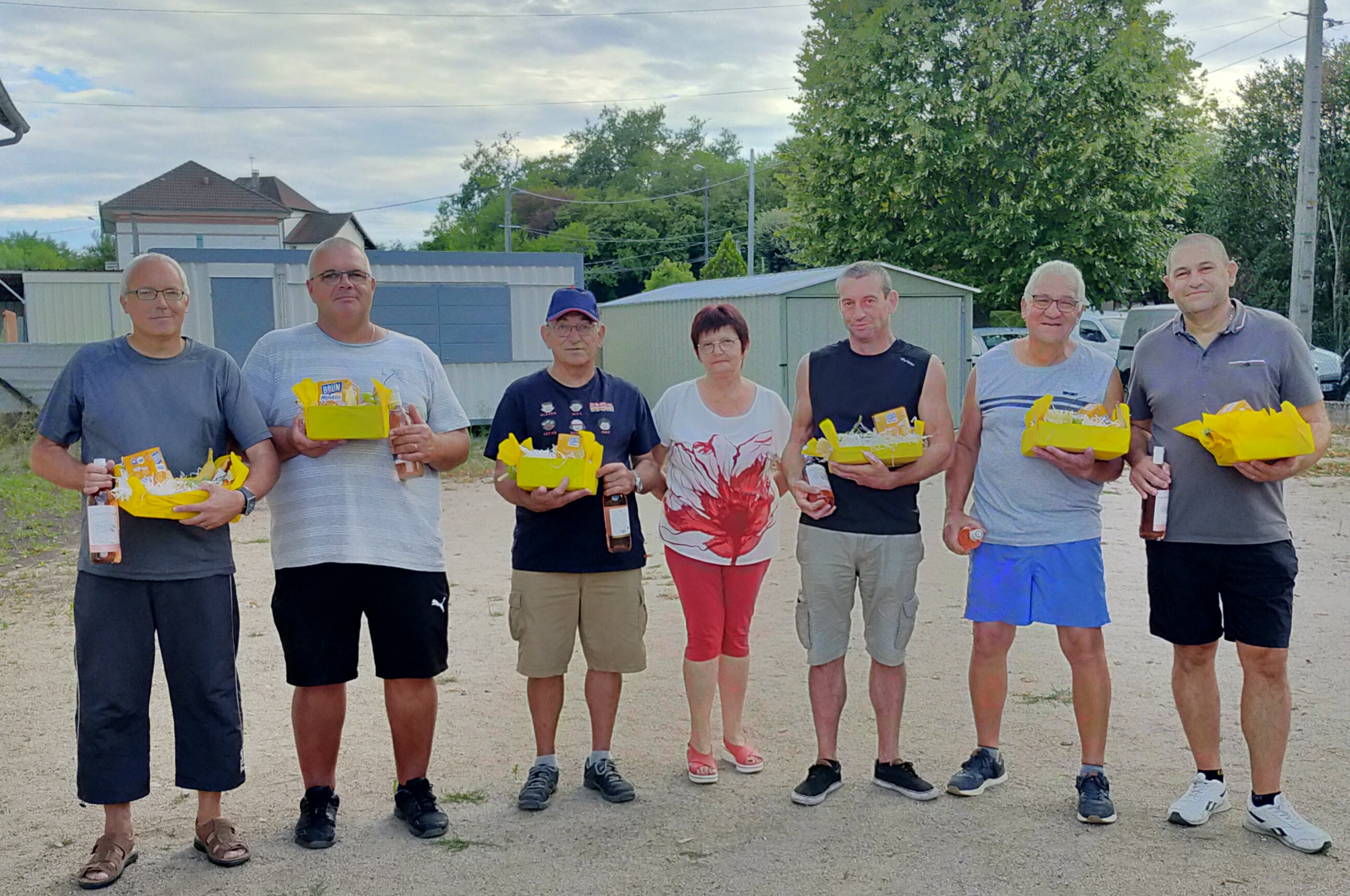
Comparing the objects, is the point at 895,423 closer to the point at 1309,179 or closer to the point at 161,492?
the point at 161,492

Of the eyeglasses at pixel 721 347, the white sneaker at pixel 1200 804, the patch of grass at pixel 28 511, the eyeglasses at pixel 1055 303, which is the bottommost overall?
Answer: the white sneaker at pixel 1200 804

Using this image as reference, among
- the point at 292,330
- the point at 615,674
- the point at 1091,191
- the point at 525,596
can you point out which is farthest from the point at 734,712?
the point at 1091,191

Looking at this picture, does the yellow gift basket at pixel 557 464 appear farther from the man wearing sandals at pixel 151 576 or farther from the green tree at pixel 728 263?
the green tree at pixel 728 263

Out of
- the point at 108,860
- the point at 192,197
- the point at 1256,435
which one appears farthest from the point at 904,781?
the point at 192,197

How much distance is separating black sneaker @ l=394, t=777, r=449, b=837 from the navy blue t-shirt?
2.78ft

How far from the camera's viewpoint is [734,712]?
4551 mm

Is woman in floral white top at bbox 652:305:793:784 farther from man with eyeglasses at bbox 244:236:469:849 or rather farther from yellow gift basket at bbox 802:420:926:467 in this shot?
man with eyeglasses at bbox 244:236:469:849

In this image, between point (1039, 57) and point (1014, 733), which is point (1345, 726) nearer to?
point (1014, 733)

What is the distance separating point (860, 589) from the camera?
423 cm

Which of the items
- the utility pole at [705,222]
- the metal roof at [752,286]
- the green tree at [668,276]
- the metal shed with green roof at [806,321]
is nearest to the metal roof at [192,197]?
the utility pole at [705,222]

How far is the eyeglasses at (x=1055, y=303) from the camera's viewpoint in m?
4.05

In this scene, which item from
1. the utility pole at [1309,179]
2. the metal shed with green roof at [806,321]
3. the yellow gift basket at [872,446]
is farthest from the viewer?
the metal shed with green roof at [806,321]

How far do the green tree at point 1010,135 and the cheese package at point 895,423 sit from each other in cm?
2117

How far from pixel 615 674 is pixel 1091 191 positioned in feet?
75.3
